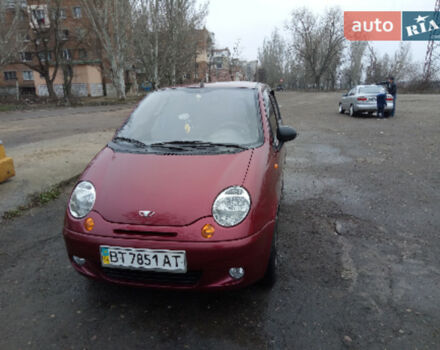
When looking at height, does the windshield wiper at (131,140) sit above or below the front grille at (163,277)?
above

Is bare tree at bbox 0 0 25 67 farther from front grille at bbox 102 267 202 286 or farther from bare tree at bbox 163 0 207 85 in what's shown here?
front grille at bbox 102 267 202 286

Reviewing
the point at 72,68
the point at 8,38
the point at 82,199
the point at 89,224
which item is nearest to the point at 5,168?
the point at 82,199

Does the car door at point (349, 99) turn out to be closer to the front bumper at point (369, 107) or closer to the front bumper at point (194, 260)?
the front bumper at point (369, 107)

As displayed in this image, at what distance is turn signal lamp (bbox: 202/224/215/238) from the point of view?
2.28m

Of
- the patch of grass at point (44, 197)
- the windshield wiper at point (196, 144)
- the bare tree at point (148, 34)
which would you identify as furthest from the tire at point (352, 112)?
the bare tree at point (148, 34)

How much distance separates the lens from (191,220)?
7.64 feet

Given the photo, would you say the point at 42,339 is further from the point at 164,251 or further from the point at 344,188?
the point at 344,188

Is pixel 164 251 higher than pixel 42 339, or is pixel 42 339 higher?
pixel 164 251

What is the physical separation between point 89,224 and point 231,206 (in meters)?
1.01

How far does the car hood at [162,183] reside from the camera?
7.82 feet

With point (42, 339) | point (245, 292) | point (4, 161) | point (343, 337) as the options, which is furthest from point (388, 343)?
point (4, 161)

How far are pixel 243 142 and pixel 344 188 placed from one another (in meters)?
3.11

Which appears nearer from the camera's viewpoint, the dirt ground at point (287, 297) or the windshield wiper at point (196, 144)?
the dirt ground at point (287, 297)

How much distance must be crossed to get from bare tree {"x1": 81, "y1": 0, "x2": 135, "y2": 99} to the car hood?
2770 cm
